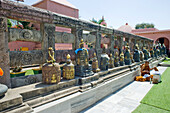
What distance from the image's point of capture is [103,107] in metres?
3.97

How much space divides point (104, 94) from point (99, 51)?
221 centimetres

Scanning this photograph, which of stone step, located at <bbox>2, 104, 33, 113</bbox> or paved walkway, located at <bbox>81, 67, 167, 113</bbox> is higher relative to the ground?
stone step, located at <bbox>2, 104, 33, 113</bbox>

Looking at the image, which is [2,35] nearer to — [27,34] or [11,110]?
[27,34]

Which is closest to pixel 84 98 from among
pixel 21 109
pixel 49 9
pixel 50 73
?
pixel 50 73

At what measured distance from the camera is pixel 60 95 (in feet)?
10.7

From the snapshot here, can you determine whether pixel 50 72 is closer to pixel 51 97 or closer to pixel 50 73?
pixel 50 73

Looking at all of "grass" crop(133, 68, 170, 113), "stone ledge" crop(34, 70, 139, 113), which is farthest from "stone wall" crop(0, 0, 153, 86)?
"grass" crop(133, 68, 170, 113)

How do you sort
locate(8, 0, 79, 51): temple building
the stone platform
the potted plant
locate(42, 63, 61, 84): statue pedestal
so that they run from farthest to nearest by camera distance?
locate(8, 0, 79, 51): temple building, the potted plant, locate(42, 63, 61, 84): statue pedestal, the stone platform

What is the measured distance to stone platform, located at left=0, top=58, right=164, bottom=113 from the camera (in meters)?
2.46

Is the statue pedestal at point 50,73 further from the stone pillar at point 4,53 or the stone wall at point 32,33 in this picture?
the stone pillar at point 4,53

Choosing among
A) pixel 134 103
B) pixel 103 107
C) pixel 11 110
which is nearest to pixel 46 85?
pixel 11 110

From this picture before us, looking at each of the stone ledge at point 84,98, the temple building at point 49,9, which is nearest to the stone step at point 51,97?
the stone ledge at point 84,98

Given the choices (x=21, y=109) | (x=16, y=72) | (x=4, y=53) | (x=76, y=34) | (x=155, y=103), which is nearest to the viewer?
(x=21, y=109)

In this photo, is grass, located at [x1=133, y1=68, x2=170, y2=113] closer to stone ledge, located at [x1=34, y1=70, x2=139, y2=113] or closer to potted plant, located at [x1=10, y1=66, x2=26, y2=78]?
stone ledge, located at [x1=34, y1=70, x2=139, y2=113]
